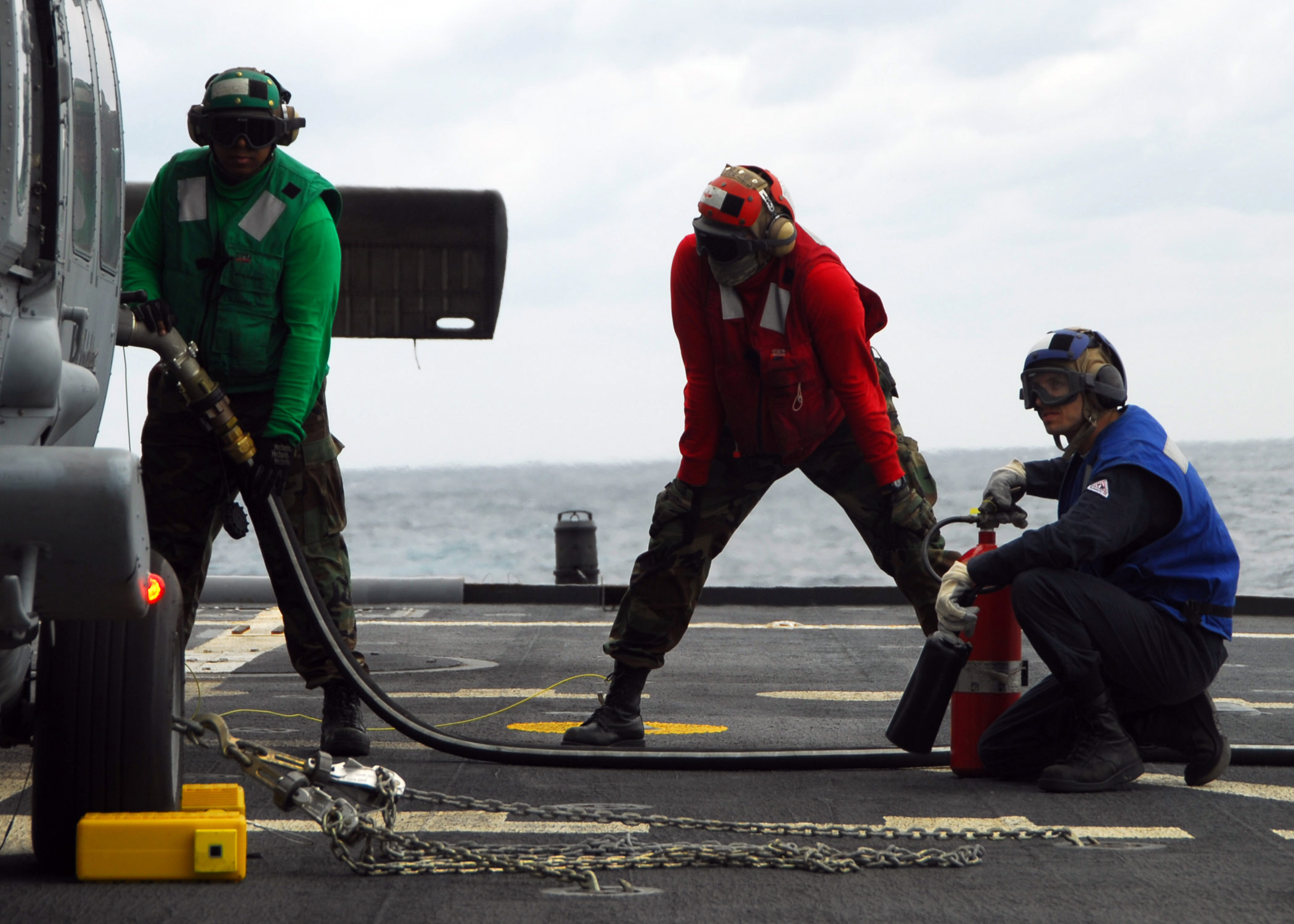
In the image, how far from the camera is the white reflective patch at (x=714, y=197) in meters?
5.11

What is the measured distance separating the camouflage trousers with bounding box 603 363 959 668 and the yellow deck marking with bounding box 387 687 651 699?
135 centimetres

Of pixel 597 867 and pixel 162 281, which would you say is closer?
pixel 597 867

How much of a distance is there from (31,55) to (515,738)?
3.20 metres

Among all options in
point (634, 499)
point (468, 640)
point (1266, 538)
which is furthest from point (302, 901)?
point (634, 499)

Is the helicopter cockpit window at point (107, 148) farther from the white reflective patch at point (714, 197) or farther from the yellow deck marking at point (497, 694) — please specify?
the yellow deck marking at point (497, 694)

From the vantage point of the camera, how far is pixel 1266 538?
3734cm

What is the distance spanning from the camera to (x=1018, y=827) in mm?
3996

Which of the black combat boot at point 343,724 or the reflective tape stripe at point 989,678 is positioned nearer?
the reflective tape stripe at point 989,678

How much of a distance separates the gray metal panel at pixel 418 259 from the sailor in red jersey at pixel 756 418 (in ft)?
11.6

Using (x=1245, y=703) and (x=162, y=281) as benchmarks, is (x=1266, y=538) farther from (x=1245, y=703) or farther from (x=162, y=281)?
(x=162, y=281)

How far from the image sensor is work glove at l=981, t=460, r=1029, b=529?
15.8 ft

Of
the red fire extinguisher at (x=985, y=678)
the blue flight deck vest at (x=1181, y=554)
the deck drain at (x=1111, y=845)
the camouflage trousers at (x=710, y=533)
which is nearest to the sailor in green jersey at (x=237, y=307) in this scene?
the camouflage trousers at (x=710, y=533)

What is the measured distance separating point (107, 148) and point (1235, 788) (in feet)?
11.5

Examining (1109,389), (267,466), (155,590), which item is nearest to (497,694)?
(267,466)
